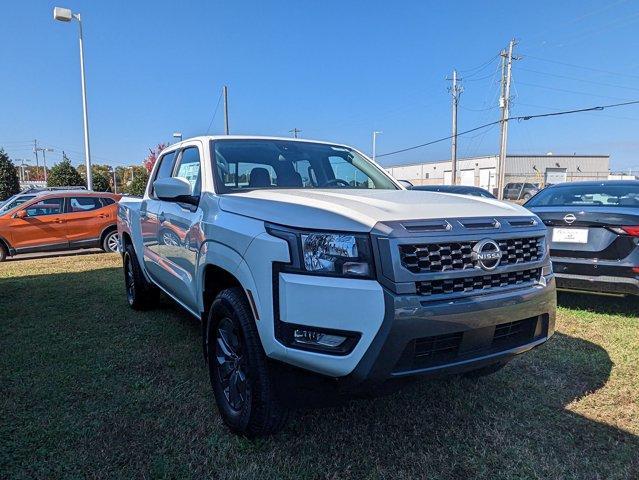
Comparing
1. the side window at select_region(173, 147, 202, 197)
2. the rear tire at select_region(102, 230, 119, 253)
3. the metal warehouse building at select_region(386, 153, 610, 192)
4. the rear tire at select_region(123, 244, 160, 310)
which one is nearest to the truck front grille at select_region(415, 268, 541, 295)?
the side window at select_region(173, 147, 202, 197)

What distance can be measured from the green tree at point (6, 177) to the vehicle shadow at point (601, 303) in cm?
3091

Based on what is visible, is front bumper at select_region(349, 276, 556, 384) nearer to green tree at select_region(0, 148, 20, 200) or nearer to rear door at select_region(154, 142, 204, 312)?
rear door at select_region(154, 142, 204, 312)

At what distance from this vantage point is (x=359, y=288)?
205 cm

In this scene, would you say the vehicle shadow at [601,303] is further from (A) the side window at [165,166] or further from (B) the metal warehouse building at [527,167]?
(B) the metal warehouse building at [527,167]

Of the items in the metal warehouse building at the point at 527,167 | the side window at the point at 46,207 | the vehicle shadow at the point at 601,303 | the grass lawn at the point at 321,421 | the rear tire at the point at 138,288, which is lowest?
the grass lawn at the point at 321,421

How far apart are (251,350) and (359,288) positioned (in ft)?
2.36

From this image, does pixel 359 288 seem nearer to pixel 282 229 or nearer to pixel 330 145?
pixel 282 229

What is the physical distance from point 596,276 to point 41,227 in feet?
34.6

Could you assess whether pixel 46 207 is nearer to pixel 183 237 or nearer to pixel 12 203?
pixel 12 203

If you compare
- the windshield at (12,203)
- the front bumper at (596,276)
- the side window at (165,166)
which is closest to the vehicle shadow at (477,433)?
the front bumper at (596,276)

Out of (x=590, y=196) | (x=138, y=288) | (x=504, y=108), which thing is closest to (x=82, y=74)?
(x=138, y=288)

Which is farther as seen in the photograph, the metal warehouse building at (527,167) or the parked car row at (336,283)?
the metal warehouse building at (527,167)

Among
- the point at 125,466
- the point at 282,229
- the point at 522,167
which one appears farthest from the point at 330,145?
the point at 522,167

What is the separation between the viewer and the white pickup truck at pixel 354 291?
207 cm
